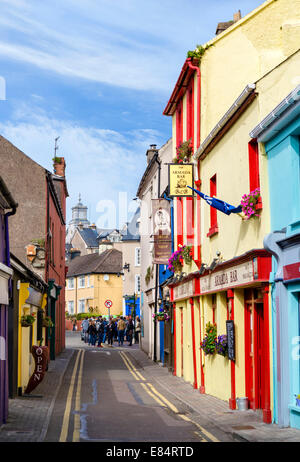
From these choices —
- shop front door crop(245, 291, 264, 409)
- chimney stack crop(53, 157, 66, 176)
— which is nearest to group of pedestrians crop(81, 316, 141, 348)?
chimney stack crop(53, 157, 66, 176)

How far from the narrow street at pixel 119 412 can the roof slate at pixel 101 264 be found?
4966cm

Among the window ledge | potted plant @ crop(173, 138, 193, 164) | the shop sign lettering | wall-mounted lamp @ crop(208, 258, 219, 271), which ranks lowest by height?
the shop sign lettering

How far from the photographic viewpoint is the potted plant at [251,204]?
43.3ft

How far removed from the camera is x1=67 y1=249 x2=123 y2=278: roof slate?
74.5 m

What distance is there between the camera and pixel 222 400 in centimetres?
1639

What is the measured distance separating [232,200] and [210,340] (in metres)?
4.28

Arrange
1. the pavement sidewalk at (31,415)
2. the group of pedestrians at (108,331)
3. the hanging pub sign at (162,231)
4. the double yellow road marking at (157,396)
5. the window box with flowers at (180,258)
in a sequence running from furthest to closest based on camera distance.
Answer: the group of pedestrians at (108,331), the hanging pub sign at (162,231), the window box with flowers at (180,258), the double yellow road marking at (157,396), the pavement sidewalk at (31,415)

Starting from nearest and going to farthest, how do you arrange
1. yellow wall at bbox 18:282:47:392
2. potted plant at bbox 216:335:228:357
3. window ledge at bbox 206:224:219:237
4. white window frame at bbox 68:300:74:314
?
potted plant at bbox 216:335:228:357 → window ledge at bbox 206:224:219:237 → yellow wall at bbox 18:282:47:392 → white window frame at bbox 68:300:74:314

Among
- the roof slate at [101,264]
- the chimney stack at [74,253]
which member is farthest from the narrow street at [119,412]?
the chimney stack at [74,253]

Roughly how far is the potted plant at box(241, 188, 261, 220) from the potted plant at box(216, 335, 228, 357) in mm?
3929

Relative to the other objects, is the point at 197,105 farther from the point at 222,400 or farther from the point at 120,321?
the point at 120,321

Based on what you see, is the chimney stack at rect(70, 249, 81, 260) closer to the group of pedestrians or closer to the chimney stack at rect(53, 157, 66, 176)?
the group of pedestrians

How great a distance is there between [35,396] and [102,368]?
31.3ft

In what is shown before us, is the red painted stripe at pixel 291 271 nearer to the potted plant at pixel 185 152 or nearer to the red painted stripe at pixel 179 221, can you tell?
the potted plant at pixel 185 152
